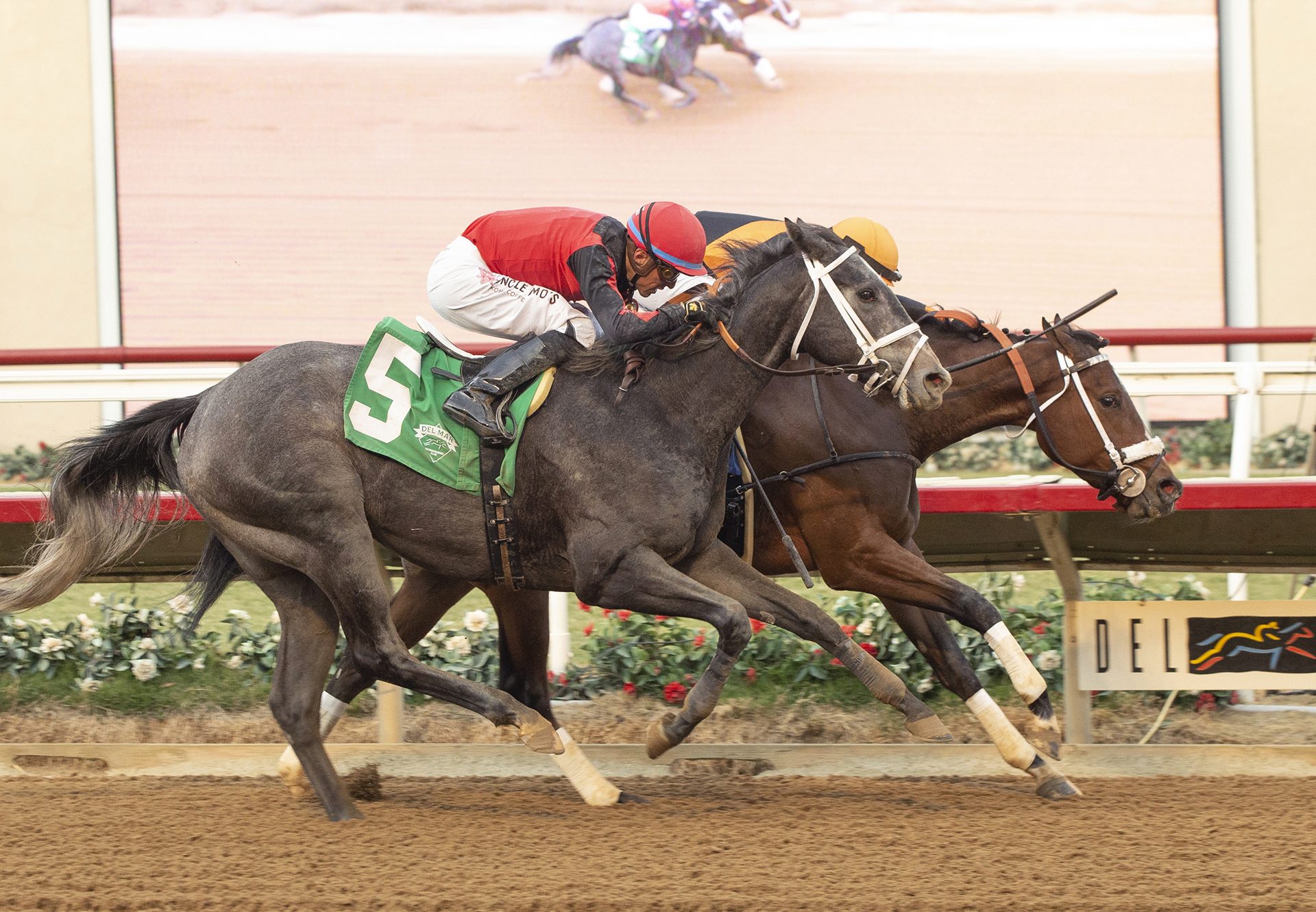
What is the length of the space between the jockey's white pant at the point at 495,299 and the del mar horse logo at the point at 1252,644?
234 cm

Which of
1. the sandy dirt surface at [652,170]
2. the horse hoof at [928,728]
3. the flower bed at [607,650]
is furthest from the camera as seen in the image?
the sandy dirt surface at [652,170]

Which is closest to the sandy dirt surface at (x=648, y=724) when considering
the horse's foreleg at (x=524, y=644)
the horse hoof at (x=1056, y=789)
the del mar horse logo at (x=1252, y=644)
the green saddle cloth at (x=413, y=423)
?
the del mar horse logo at (x=1252, y=644)

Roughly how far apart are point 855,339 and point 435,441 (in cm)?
115

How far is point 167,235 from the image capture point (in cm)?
1234

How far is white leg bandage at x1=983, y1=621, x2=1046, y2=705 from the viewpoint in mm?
3936

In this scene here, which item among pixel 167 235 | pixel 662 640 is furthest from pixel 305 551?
pixel 167 235

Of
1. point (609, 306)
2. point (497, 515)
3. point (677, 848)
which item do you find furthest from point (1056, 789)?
point (609, 306)

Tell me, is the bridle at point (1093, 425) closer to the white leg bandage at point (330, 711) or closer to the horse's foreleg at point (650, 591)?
the horse's foreleg at point (650, 591)

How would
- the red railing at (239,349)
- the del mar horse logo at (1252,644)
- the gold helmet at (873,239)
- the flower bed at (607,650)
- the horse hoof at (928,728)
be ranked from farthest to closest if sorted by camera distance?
the flower bed at (607,650), the red railing at (239,349), the del mar horse logo at (1252,644), the gold helmet at (873,239), the horse hoof at (928,728)

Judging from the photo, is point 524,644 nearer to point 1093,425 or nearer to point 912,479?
point 912,479

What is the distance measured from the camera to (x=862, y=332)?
11.8ft

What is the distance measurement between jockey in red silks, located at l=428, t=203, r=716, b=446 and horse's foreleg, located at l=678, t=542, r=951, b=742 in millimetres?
686

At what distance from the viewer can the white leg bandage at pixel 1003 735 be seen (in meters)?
3.92

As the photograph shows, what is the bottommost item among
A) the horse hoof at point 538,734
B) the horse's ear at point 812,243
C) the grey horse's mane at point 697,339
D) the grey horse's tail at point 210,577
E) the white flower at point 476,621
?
the white flower at point 476,621
